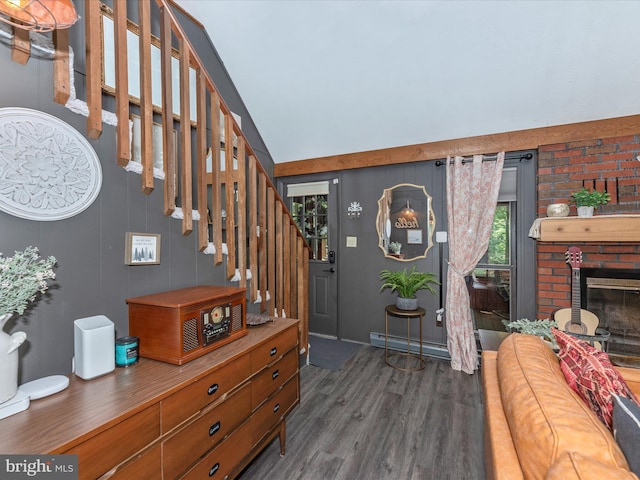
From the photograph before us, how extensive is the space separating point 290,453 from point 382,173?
2.98m

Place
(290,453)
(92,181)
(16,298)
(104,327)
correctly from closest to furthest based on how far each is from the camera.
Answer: (16,298), (104,327), (92,181), (290,453)

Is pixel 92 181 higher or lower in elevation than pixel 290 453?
higher

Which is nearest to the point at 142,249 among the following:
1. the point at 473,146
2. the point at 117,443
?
the point at 117,443

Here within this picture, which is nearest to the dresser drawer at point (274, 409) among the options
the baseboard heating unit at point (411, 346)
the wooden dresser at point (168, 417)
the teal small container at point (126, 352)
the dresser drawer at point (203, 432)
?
the wooden dresser at point (168, 417)

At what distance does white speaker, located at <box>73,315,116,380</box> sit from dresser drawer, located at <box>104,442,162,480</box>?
401mm

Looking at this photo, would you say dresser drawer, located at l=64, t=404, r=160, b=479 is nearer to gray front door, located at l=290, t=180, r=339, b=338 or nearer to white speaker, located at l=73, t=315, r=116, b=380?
white speaker, located at l=73, t=315, r=116, b=380

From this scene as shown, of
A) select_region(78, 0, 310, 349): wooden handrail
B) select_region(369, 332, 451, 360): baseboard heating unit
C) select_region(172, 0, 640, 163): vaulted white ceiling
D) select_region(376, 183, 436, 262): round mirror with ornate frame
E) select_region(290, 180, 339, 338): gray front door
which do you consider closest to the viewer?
select_region(78, 0, 310, 349): wooden handrail

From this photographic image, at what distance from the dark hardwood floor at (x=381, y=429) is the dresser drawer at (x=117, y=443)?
97 cm

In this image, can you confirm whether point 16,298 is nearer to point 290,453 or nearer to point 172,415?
point 172,415

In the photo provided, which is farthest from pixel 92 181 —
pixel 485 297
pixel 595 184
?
pixel 595 184

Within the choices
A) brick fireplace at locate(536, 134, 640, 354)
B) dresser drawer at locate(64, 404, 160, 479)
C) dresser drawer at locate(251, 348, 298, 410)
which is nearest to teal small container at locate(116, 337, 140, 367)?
dresser drawer at locate(64, 404, 160, 479)

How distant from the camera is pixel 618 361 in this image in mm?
2676

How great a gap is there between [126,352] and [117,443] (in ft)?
1.48

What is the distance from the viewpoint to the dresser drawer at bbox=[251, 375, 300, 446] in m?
1.61
